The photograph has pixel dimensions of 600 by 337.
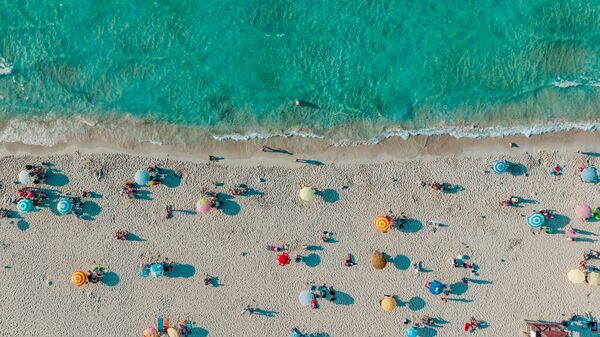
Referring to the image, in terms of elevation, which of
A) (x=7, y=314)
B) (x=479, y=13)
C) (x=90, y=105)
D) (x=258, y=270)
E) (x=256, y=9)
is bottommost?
(x=7, y=314)

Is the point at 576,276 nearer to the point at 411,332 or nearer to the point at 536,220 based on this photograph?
the point at 536,220

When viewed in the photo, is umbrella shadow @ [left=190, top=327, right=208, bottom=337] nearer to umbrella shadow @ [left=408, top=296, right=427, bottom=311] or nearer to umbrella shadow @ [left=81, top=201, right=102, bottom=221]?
Answer: umbrella shadow @ [left=81, top=201, right=102, bottom=221]

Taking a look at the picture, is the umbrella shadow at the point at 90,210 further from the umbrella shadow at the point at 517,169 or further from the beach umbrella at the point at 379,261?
the umbrella shadow at the point at 517,169

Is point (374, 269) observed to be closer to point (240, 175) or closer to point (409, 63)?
point (240, 175)

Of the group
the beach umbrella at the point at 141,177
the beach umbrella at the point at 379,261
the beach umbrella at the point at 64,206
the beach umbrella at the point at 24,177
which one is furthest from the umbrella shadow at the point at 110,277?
the beach umbrella at the point at 379,261

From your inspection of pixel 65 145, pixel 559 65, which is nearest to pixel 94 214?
pixel 65 145

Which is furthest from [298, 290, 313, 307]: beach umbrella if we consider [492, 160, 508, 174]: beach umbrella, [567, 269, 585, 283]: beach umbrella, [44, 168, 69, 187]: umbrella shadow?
[44, 168, 69, 187]: umbrella shadow

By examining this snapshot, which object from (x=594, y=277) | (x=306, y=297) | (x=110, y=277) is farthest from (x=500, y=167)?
(x=110, y=277)
